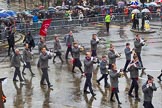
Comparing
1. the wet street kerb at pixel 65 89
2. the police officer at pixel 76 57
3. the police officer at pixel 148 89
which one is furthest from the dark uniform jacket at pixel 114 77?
the police officer at pixel 76 57

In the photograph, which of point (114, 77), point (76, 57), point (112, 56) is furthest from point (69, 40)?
point (114, 77)

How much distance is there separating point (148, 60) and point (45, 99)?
9.30m

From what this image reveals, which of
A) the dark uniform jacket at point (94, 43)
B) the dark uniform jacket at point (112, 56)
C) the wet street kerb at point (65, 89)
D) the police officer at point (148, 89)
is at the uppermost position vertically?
the dark uniform jacket at point (94, 43)

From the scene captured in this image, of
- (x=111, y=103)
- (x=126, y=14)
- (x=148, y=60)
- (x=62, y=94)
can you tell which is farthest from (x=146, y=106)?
(x=126, y=14)

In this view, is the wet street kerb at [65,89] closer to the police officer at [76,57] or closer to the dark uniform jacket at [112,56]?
the police officer at [76,57]

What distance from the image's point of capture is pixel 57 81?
20500mm

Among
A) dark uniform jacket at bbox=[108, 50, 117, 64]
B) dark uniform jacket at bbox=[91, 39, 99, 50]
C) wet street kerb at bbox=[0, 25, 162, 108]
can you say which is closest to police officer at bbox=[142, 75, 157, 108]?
wet street kerb at bbox=[0, 25, 162, 108]

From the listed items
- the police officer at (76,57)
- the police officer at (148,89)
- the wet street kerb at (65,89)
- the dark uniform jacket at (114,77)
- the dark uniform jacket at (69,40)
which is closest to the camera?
the police officer at (148,89)

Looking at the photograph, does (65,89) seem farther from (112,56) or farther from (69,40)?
(69,40)

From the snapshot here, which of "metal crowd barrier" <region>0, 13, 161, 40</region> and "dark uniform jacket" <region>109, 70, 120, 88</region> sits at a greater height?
"metal crowd barrier" <region>0, 13, 161, 40</region>

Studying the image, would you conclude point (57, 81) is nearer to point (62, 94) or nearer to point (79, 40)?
point (62, 94)

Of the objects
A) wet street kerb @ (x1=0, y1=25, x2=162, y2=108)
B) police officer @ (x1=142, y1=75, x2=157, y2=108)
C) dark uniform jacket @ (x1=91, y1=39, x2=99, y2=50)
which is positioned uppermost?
dark uniform jacket @ (x1=91, y1=39, x2=99, y2=50)

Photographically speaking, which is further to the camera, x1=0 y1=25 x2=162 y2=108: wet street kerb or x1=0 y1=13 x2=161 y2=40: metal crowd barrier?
x1=0 y1=13 x2=161 y2=40: metal crowd barrier

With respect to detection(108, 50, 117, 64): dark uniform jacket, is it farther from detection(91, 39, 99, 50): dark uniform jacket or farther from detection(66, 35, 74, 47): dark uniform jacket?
detection(66, 35, 74, 47): dark uniform jacket
